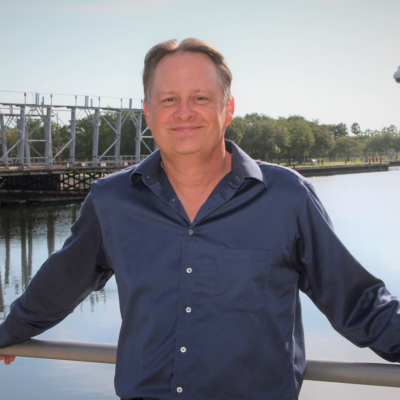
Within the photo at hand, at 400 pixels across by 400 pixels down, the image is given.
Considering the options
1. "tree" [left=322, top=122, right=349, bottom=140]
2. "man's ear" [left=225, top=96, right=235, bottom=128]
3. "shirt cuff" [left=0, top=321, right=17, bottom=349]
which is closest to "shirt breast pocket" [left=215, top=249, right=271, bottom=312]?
"man's ear" [left=225, top=96, right=235, bottom=128]

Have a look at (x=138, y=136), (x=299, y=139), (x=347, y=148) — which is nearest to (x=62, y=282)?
(x=138, y=136)

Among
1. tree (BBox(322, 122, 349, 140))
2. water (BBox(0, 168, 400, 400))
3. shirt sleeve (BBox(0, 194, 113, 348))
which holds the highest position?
tree (BBox(322, 122, 349, 140))

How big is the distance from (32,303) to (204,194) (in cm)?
74

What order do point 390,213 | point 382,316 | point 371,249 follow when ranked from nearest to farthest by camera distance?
point 382,316 < point 371,249 < point 390,213

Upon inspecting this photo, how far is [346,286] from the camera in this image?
5.30ft

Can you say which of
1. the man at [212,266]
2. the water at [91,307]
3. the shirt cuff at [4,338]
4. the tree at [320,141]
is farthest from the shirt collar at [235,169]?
the tree at [320,141]

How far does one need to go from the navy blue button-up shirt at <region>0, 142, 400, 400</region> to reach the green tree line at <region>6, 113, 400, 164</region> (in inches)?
1751

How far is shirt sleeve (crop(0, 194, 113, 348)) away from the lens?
1854 millimetres

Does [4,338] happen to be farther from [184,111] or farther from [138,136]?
[138,136]

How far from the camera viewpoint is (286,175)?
169 cm

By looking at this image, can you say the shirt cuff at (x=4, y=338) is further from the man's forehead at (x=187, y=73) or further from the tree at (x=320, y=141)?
the tree at (x=320, y=141)

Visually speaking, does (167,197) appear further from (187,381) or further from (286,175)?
(187,381)

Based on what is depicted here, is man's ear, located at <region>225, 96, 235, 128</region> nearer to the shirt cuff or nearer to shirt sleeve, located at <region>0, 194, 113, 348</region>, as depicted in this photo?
shirt sleeve, located at <region>0, 194, 113, 348</region>

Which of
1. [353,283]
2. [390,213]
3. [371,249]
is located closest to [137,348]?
[353,283]
